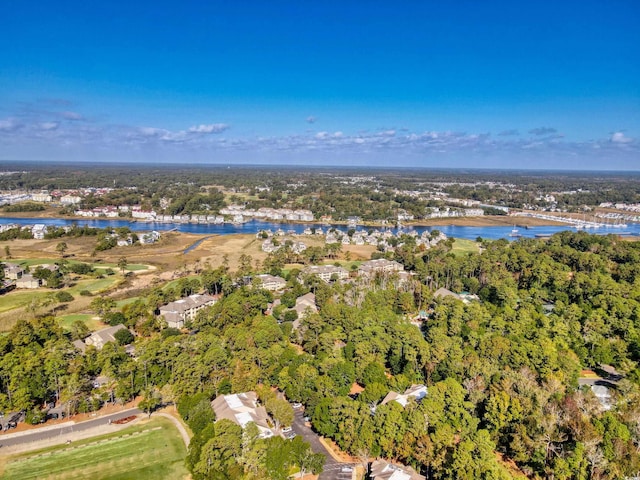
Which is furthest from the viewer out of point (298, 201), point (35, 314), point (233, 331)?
point (298, 201)

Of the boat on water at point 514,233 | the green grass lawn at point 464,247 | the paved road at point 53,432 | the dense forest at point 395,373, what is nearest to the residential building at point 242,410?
the dense forest at point 395,373

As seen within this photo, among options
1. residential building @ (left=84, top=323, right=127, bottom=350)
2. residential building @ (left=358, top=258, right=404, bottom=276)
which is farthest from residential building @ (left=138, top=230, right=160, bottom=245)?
residential building @ (left=84, top=323, right=127, bottom=350)

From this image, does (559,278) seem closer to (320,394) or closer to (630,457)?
(630,457)

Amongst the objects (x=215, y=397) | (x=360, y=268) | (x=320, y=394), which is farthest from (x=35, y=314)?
(x=360, y=268)

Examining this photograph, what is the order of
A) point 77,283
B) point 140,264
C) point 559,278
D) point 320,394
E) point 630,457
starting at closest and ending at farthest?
point 630,457, point 320,394, point 559,278, point 77,283, point 140,264

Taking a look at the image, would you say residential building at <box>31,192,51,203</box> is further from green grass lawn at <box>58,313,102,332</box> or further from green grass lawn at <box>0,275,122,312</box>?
green grass lawn at <box>58,313,102,332</box>

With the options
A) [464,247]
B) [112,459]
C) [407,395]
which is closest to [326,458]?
[407,395]
